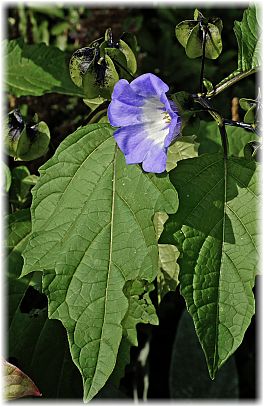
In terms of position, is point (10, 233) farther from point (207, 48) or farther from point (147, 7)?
point (147, 7)

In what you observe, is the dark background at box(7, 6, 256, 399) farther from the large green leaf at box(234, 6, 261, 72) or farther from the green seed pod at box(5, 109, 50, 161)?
the large green leaf at box(234, 6, 261, 72)

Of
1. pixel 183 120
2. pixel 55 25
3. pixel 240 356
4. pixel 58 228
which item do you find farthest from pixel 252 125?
pixel 55 25

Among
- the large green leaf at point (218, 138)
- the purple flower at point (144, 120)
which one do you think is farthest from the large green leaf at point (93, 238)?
the large green leaf at point (218, 138)

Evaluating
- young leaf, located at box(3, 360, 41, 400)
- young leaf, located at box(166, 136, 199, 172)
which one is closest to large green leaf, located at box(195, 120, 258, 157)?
young leaf, located at box(166, 136, 199, 172)

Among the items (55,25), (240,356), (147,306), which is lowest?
(240,356)

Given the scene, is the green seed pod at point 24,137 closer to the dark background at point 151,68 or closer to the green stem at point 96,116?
the green stem at point 96,116

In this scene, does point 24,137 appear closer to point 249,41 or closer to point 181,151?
point 181,151
